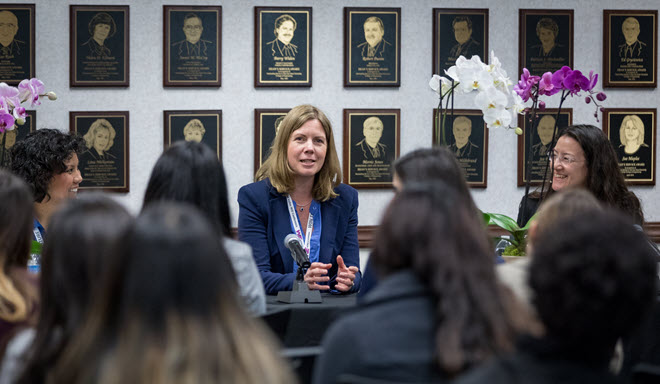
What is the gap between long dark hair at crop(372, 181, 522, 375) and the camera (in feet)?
4.17

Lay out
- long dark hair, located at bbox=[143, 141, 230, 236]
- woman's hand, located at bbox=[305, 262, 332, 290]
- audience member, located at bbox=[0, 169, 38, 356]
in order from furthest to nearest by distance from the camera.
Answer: woman's hand, located at bbox=[305, 262, 332, 290] → long dark hair, located at bbox=[143, 141, 230, 236] → audience member, located at bbox=[0, 169, 38, 356]

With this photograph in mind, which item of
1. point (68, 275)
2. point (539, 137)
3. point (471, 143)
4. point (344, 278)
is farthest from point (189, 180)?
point (539, 137)

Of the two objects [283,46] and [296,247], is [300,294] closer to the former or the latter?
[296,247]

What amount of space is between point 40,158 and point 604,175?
2963 mm

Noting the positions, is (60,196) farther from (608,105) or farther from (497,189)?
(608,105)

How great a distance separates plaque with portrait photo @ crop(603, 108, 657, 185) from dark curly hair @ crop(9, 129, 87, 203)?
Answer: 12.6 ft

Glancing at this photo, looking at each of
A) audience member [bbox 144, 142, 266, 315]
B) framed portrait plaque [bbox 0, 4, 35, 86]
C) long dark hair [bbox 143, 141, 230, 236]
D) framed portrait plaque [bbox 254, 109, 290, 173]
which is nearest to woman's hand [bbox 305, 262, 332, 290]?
audience member [bbox 144, 142, 266, 315]

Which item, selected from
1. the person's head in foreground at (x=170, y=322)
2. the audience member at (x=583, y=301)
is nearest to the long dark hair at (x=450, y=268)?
the audience member at (x=583, y=301)

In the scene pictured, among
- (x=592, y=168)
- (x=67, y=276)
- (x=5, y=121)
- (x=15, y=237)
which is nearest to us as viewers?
(x=67, y=276)

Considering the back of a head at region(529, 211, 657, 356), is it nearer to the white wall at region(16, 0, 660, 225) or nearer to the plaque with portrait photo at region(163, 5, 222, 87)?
the white wall at region(16, 0, 660, 225)

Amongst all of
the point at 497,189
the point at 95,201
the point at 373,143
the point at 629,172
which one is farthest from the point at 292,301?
the point at 629,172

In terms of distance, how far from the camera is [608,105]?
5.05 metres

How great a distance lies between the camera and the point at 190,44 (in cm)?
476

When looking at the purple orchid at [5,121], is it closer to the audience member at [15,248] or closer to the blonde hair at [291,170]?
the blonde hair at [291,170]
